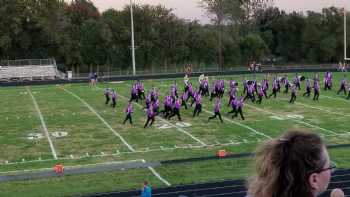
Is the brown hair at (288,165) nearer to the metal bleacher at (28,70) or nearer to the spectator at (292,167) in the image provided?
the spectator at (292,167)

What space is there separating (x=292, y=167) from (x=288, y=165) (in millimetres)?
13

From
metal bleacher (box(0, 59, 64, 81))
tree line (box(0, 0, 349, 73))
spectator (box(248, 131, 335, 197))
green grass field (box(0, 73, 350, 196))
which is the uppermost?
tree line (box(0, 0, 349, 73))

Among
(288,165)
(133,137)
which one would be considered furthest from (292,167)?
(133,137)

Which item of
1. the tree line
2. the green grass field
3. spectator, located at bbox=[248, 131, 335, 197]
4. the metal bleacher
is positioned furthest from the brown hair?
the tree line

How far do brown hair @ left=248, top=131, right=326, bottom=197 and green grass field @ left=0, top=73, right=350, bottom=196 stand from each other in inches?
466

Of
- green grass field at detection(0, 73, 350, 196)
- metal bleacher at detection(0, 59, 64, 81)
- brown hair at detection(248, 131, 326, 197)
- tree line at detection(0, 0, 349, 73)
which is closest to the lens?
brown hair at detection(248, 131, 326, 197)

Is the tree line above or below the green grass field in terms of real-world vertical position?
above

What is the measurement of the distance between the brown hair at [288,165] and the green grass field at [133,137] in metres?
11.8

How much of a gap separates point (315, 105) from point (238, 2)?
2003 inches

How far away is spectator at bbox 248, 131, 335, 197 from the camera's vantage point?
5.39ft

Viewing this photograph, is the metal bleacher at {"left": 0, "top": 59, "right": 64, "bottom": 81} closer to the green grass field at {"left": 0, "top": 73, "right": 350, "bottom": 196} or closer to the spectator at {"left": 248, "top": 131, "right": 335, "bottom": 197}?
the green grass field at {"left": 0, "top": 73, "right": 350, "bottom": 196}

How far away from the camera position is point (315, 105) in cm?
2833

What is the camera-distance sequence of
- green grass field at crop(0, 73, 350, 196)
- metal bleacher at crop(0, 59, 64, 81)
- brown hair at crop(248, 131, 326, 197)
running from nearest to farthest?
brown hair at crop(248, 131, 326, 197) < green grass field at crop(0, 73, 350, 196) < metal bleacher at crop(0, 59, 64, 81)

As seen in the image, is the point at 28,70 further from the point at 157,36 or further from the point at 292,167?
the point at 292,167
